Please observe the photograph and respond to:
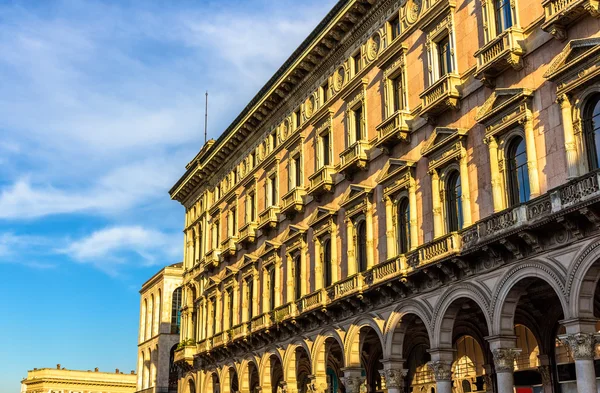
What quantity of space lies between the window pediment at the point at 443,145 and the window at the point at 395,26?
6196mm

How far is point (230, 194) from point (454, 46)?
25759mm

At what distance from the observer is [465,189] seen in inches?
1089

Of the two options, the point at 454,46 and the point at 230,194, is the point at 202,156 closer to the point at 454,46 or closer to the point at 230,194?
the point at 230,194

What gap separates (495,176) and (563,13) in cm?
558

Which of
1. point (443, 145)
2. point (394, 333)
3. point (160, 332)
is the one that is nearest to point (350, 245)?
point (394, 333)

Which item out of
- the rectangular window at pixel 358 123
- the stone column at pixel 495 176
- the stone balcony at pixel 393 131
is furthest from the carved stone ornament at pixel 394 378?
the rectangular window at pixel 358 123

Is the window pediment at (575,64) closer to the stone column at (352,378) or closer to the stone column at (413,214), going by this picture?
the stone column at (413,214)

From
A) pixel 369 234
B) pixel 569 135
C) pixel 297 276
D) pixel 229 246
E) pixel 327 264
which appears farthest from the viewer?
pixel 229 246

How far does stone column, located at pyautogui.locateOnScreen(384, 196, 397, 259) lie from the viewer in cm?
3203

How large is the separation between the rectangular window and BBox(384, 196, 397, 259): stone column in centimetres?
498

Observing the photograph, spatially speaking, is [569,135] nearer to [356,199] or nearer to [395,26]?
[356,199]

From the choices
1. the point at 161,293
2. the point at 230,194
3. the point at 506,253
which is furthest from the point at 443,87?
the point at 161,293

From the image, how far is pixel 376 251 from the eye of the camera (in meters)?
33.3

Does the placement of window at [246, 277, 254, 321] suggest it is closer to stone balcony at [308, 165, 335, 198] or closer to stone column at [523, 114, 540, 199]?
stone balcony at [308, 165, 335, 198]
